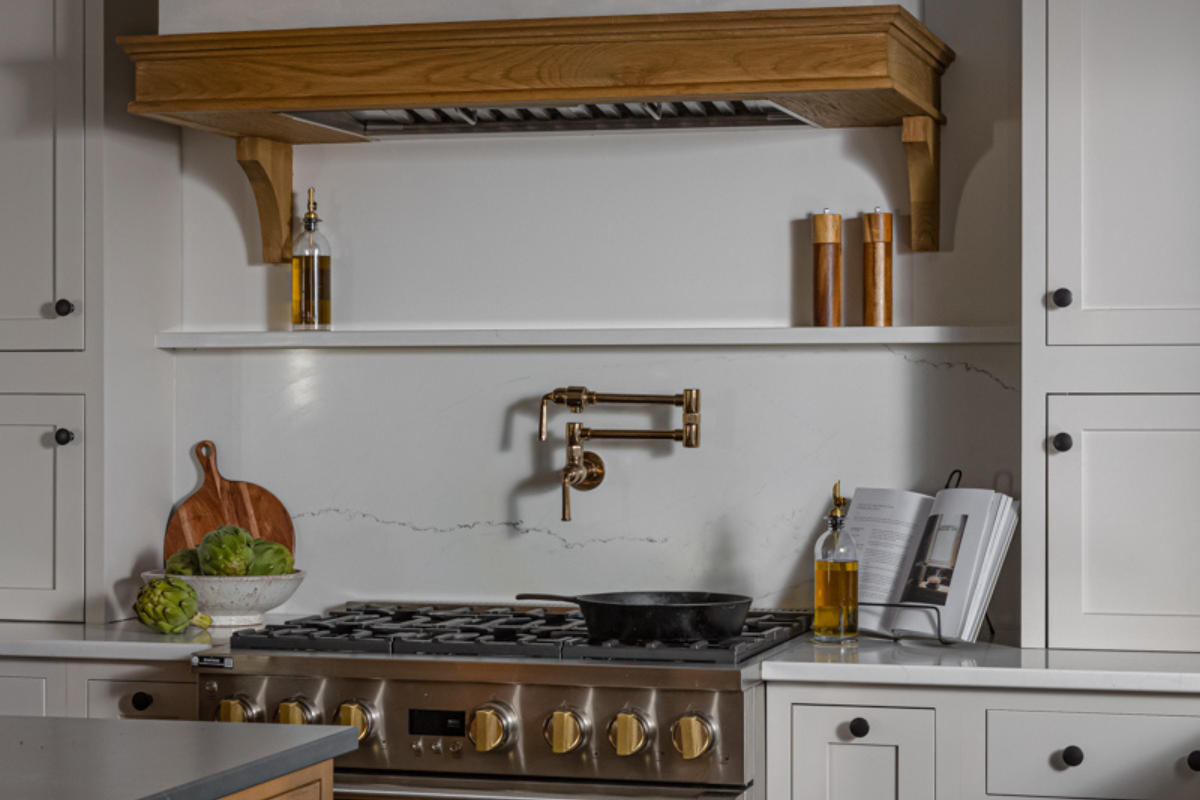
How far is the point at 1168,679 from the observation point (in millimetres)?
2400

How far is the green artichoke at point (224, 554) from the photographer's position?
2943 millimetres

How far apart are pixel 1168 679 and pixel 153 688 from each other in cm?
172

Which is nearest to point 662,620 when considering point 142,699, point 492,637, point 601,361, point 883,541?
point 492,637

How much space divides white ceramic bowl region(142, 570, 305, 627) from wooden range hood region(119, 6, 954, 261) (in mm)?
860

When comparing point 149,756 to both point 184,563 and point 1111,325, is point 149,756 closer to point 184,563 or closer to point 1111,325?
point 184,563

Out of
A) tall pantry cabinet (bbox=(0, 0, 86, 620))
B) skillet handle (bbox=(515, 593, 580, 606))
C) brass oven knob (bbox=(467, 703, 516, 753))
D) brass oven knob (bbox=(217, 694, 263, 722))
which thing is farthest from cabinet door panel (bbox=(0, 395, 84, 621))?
brass oven knob (bbox=(467, 703, 516, 753))

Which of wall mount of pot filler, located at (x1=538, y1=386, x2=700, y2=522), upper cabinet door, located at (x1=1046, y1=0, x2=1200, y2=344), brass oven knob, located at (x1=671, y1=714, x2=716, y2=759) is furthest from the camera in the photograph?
A: wall mount of pot filler, located at (x1=538, y1=386, x2=700, y2=522)

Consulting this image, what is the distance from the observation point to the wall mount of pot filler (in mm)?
3045

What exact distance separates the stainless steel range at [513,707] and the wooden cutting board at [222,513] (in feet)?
2.01

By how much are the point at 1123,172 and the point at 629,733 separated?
1.26 m

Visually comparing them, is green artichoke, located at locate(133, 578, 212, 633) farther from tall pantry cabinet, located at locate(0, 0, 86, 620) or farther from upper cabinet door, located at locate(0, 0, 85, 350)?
upper cabinet door, located at locate(0, 0, 85, 350)

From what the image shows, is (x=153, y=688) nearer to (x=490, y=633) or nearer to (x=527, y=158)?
(x=490, y=633)

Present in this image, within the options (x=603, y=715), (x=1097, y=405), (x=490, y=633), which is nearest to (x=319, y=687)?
(x=490, y=633)

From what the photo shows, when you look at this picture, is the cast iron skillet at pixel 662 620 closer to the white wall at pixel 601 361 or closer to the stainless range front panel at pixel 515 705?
the stainless range front panel at pixel 515 705
